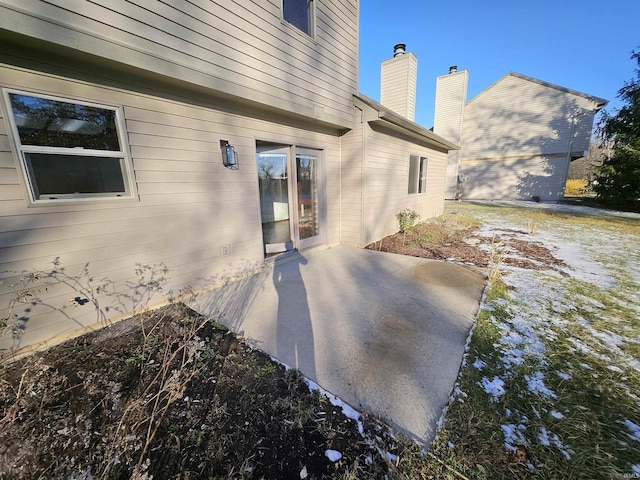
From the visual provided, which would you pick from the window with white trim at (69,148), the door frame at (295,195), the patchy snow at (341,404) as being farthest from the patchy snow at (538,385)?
the window with white trim at (69,148)

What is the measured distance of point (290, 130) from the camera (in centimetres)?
443

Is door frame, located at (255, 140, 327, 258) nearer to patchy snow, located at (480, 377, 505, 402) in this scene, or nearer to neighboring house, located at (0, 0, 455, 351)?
neighboring house, located at (0, 0, 455, 351)

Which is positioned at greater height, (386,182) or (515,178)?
(515,178)

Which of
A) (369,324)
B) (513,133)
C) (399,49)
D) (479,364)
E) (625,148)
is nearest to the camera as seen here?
(479,364)

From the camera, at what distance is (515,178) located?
52.7 ft

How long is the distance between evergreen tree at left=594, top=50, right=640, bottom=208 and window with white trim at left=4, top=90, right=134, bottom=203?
686 inches

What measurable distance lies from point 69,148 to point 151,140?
707mm

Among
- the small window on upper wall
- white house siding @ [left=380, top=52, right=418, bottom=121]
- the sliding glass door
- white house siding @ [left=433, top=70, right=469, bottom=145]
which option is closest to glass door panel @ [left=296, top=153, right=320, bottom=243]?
the sliding glass door

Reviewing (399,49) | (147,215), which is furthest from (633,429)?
(399,49)

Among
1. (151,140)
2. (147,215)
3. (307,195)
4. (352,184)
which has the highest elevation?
(151,140)

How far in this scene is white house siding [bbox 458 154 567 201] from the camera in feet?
48.4

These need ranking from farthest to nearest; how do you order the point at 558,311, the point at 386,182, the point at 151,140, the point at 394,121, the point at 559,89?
the point at 559,89 → the point at 386,182 → the point at 394,121 → the point at 558,311 → the point at 151,140

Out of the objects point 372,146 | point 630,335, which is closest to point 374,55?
point 372,146

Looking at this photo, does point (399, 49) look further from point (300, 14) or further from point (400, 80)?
point (300, 14)
